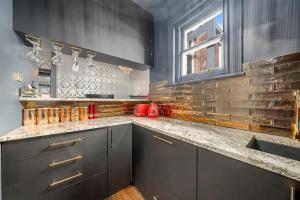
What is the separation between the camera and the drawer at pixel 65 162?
0.88 m

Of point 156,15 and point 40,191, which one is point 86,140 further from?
point 156,15

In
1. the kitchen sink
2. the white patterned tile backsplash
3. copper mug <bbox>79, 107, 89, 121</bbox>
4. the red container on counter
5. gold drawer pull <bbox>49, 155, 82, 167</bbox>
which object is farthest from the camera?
the white patterned tile backsplash

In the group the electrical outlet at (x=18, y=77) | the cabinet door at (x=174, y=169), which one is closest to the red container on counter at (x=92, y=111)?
the electrical outlet at (x=18, y=77)

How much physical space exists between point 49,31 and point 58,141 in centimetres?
100

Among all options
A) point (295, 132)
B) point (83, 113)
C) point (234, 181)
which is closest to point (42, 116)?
point (83, 113)

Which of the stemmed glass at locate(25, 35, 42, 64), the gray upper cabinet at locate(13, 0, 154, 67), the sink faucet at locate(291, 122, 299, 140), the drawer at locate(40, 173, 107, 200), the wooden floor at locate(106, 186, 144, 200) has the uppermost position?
the gray upper cabinet at locate(13, 0, 154, 67)

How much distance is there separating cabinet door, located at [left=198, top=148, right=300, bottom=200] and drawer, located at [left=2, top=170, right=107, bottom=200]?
0.97 metres

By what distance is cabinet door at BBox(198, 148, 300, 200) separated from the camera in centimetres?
51

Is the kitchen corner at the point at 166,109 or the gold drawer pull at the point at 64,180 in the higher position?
the kitchen corner at the point at 166,109

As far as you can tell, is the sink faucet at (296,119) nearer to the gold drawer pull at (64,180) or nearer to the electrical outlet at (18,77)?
the gold drawer pull at (64,180)

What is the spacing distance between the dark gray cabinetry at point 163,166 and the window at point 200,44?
92cm

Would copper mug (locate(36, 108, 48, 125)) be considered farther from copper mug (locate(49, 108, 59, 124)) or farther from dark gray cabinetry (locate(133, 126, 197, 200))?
dark gray cabinetry (locate(133, 126, 197, 200))

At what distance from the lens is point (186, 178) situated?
0.90 m

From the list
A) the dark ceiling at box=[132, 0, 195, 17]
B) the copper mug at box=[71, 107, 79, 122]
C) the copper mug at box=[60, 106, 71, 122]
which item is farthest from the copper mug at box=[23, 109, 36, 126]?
the dark ceiling at box=[132, 0, 195, 17]
